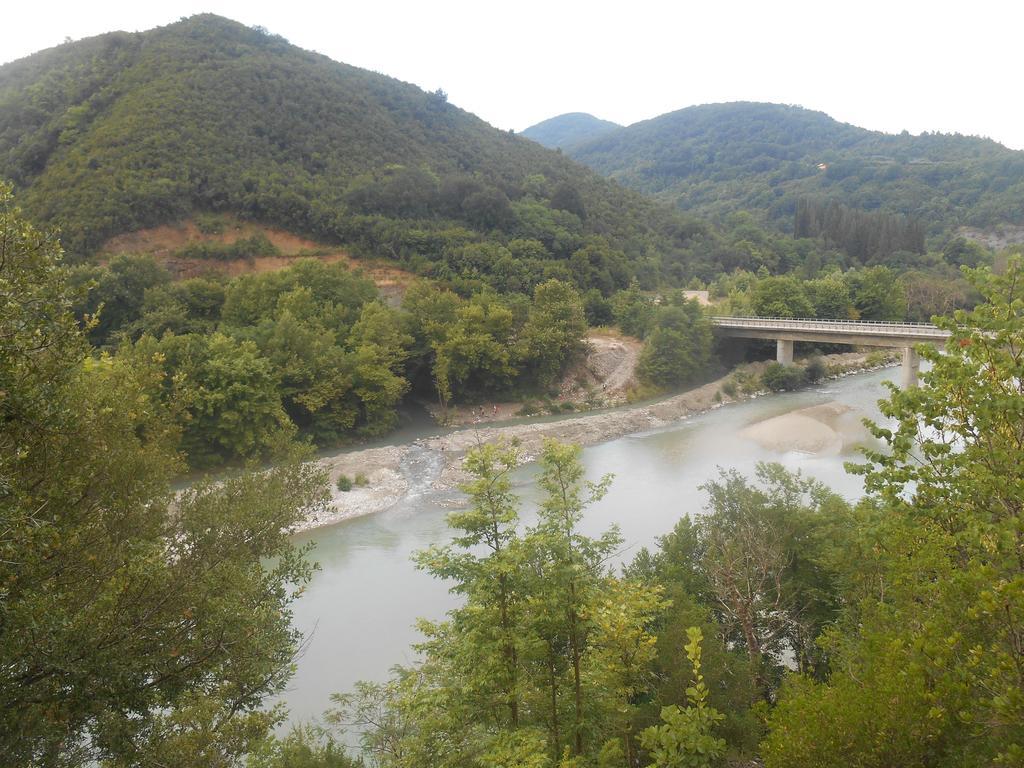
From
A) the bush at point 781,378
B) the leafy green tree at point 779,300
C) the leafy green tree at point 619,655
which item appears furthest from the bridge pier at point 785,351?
the leafy green tree at point 619,655

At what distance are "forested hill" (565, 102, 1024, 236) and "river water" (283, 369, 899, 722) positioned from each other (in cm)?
8704

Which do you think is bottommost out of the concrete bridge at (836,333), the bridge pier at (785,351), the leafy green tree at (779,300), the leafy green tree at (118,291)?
the bridge pier at (785,351)

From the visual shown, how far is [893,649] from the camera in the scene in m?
5.22

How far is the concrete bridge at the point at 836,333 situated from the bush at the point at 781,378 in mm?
1072

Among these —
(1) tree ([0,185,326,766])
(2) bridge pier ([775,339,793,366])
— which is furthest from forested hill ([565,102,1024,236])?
(1) tree ([0,185,326,766])

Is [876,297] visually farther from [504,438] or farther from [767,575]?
[767,575]

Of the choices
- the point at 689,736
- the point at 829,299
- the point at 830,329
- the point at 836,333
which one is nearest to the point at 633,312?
the point at 830,329

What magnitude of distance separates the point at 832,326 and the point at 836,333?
62 cm

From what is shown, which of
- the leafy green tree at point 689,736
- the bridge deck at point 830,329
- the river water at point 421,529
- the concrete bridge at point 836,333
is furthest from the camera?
the bridge deck at point 830,329

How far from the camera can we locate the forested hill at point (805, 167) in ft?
339

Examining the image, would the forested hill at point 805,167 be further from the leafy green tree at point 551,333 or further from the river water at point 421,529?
the river water at point 421,529

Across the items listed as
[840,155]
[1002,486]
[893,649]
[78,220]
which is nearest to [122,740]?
[893,649]

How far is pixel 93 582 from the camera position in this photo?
6.09m

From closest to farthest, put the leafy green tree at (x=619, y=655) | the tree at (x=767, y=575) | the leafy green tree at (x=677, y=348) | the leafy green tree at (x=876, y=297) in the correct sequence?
the leafy green tree at (x=619, y=655) < the tree at (x=767, y=575) < the leafy green tree at (x=677, y=348) < the leafy green tree at (x=876, y=297)
